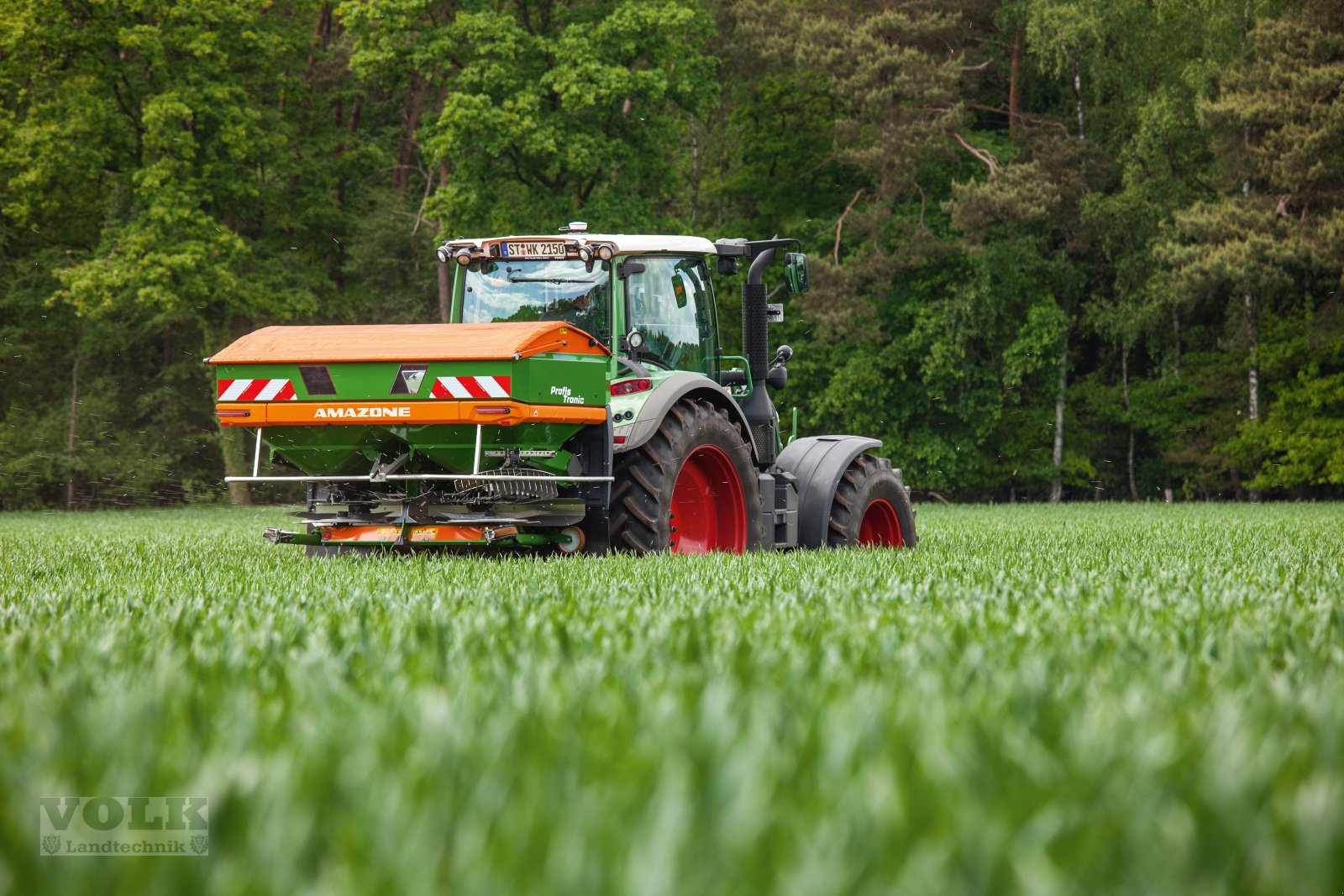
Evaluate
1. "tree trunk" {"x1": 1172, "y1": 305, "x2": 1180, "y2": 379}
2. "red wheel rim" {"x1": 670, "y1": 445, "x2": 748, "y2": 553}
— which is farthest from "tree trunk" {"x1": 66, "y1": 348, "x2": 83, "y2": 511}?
"tree trunk" {"x1": 1172, "y1": 305, "x2": 1180, "y2": 379}

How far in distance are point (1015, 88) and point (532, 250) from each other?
29.6m

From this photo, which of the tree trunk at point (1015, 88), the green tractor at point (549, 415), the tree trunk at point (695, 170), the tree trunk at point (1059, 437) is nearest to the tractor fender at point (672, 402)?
the green tractor at point (549, 415)

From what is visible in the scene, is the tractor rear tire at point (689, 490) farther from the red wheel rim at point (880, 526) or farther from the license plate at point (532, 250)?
the red wheel rim at point (880, 526)

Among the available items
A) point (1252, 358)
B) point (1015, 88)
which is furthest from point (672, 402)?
point (1252, 358)

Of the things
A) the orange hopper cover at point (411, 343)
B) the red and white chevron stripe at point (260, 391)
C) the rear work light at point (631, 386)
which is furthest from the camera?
the rear work light at point (631, 386)

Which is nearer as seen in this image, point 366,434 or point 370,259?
point 366,434

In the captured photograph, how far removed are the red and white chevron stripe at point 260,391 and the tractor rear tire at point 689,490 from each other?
93.0 inches

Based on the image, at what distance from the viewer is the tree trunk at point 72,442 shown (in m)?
35.0

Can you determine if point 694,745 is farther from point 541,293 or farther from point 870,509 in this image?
point 870,509

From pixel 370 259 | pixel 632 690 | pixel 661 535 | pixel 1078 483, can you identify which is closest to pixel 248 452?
pixel 370 259

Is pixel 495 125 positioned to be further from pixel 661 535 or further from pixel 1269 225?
pixel 661 535

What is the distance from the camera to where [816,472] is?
11461 millimetres

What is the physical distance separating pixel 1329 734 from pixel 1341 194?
105ft

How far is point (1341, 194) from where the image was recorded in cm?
3039
